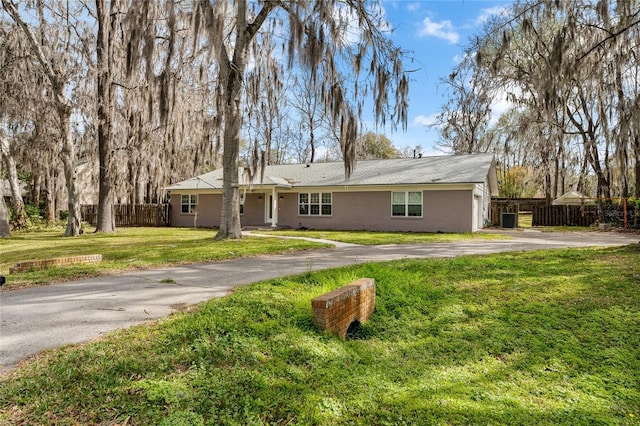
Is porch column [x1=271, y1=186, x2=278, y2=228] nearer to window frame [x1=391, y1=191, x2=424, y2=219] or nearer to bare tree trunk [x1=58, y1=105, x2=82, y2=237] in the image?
window frame [x1=391, y1=191, x2=424, y2=219]

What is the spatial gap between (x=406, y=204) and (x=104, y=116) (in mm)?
14495

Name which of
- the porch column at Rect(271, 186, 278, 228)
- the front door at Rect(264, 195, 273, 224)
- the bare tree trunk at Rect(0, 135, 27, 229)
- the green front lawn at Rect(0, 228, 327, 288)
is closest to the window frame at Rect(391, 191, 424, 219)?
the porch column at Rect(271, 186, 278, 228)

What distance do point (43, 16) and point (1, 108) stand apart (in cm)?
406

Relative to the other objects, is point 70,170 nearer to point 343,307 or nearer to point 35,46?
point 35,46

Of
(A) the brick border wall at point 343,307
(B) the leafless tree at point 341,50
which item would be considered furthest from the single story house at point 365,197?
(A) the brick border wall at point 343,307

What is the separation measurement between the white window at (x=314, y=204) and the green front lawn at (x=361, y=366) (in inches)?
620

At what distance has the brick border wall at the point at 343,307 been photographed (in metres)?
4.11

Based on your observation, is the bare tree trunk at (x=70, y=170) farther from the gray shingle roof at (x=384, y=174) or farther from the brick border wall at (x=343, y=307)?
the brick border wall at (x=343, y=307)

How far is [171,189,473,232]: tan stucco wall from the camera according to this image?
18438mm

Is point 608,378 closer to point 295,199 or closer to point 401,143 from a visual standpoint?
point 295,199

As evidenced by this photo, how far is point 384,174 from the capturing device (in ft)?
69.8

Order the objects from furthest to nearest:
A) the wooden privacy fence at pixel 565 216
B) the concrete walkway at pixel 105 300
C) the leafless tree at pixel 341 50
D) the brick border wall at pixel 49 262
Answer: the wooden privacy fence at pixel 565 216 < the leafless tree at pixel 341 50 < the brick border wall at pixel 49 262 < the concrete walkway at pixel 105 300

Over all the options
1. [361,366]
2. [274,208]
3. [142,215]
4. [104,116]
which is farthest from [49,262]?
[142,215]

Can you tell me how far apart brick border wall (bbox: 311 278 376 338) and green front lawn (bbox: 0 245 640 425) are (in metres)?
0.15
